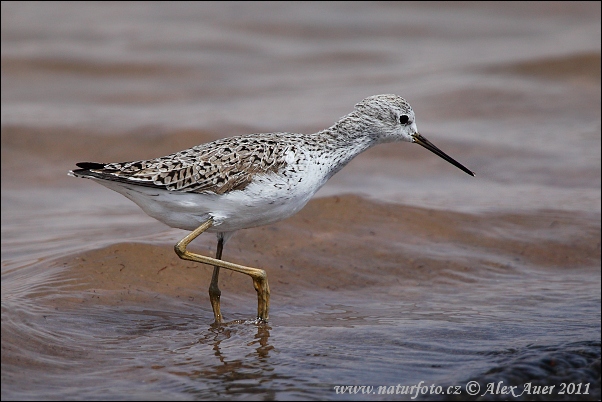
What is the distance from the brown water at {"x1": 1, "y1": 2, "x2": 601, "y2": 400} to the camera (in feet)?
24.0

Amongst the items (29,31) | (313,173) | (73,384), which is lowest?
(73,384)

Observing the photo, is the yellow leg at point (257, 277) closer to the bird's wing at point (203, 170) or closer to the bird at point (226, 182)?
the bird at point (226, 182)

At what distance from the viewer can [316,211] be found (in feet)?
36.9

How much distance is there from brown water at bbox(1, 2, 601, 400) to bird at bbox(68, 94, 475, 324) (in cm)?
102

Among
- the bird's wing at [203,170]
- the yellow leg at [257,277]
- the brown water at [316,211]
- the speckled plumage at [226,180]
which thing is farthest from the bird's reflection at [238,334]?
the bird's wing at [203,170]

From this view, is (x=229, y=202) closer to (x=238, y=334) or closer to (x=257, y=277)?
(x=257, y=277)

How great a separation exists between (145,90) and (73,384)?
10506mm

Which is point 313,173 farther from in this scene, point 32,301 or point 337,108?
point 337,108

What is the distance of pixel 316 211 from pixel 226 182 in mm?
3528

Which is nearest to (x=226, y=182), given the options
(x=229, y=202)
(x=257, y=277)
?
(x=229, y=202)

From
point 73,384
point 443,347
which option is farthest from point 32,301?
point 443,347

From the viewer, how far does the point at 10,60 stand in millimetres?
16859

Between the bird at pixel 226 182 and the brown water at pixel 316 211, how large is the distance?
3.35 ft

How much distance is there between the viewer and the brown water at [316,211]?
287 inches
